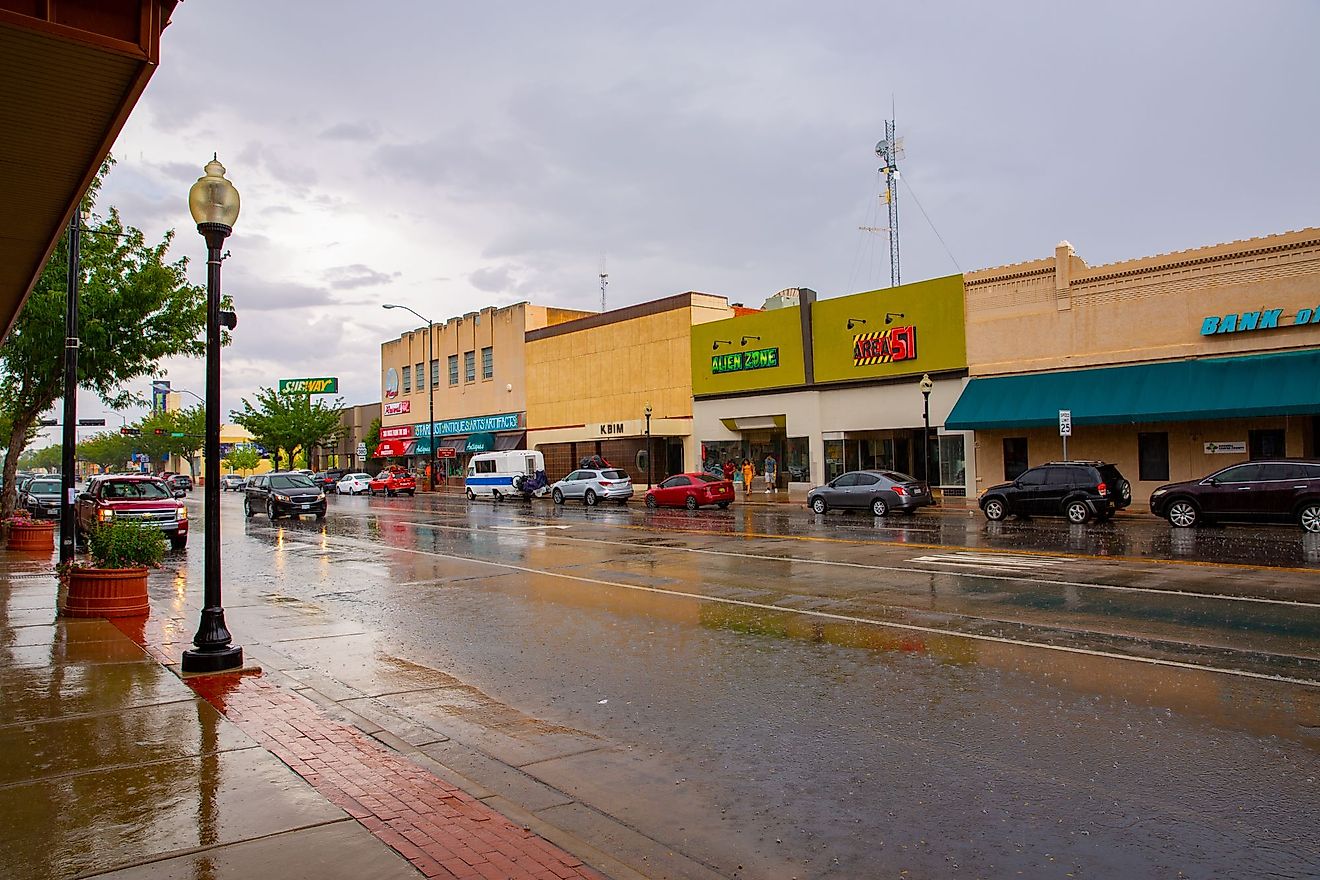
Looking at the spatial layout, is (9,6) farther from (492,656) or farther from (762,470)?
(762,470)

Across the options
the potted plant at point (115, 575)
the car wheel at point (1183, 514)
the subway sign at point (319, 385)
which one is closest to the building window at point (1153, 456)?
the car wheel at point (1183, 514)

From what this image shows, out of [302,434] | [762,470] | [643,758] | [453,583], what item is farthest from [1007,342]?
[302,434]

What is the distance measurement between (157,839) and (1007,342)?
3067 cm

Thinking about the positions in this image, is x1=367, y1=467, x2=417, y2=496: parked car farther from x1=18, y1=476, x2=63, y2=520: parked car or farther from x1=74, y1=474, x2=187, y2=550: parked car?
x1=74, y1=474, x2=187, y2=550: parked car

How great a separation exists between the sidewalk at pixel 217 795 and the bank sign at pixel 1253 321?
88.5 ft

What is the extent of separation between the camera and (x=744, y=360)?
40531mm

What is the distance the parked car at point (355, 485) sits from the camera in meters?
58.6

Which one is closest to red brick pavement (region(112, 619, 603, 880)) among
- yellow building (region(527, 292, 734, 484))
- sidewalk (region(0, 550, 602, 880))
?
sidewalk (region(0, 550, 602, 880))

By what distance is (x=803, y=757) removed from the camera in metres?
6.07

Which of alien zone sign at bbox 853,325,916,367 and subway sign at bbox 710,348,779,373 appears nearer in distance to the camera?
alien zone sign at bbox 853,325,916,367

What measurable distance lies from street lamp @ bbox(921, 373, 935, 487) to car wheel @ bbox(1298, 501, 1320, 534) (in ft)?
41.1

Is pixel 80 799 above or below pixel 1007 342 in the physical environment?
below

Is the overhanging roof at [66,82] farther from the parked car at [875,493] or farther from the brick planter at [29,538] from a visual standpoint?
the parked car at [875,493]

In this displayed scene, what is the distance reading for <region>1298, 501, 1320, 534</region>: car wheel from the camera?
19.1m
